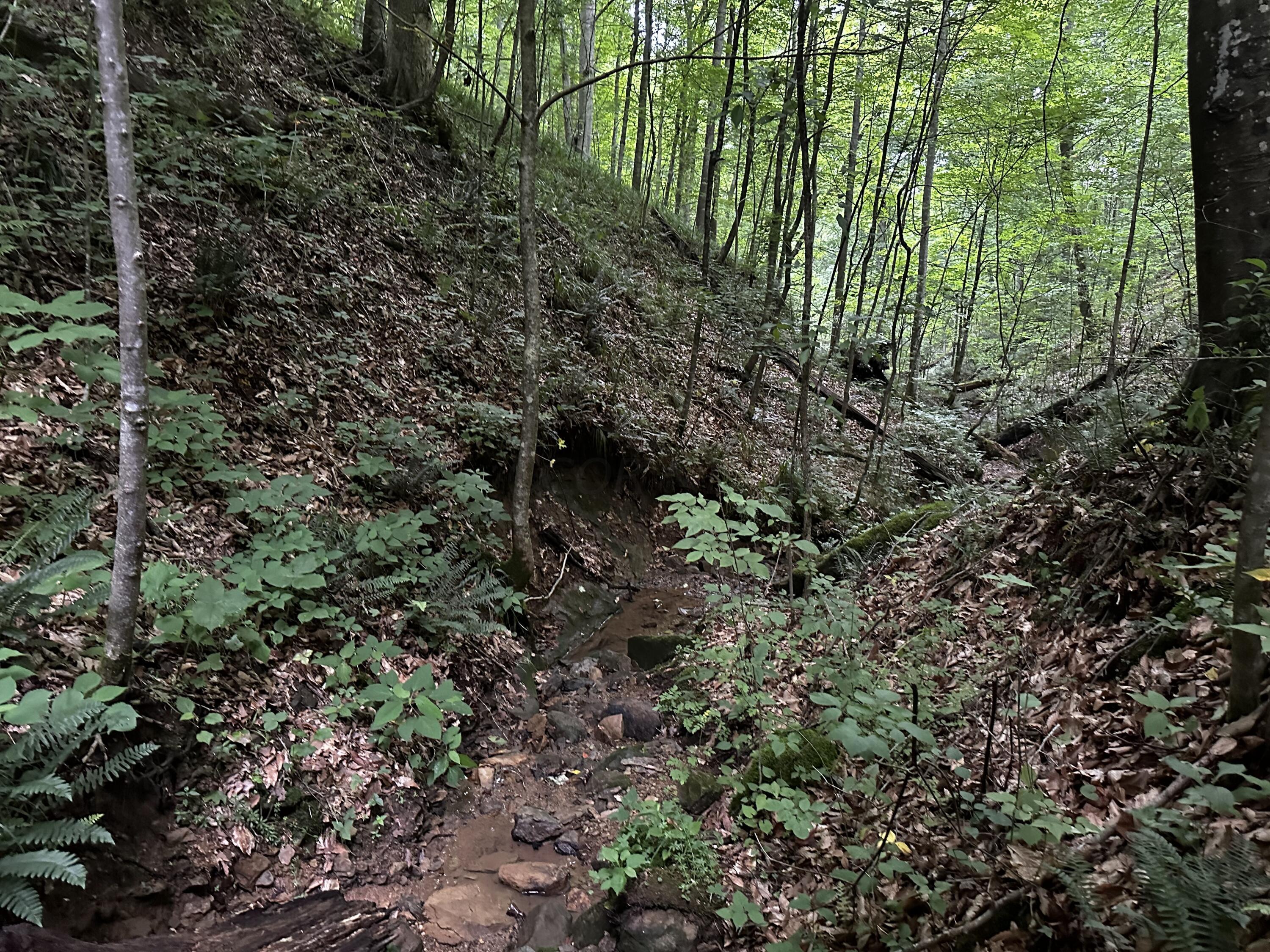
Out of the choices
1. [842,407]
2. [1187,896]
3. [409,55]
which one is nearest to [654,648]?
[1187,896]

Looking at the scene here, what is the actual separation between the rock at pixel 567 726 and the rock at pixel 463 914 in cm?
148

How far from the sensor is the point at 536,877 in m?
3.57

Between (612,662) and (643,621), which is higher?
(643,621)

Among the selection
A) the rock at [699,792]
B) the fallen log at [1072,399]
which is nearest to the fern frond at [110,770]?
the rock at [699,792]

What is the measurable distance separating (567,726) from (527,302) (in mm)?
4067

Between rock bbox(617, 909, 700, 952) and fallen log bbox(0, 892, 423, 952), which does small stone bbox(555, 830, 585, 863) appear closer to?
rock bbox(617, 909, 700, 952)

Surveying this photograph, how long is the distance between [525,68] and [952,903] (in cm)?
683

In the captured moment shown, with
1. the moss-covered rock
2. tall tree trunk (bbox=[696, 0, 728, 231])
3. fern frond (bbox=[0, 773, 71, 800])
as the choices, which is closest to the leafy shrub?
the moss-covered rock

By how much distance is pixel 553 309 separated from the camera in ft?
32.6

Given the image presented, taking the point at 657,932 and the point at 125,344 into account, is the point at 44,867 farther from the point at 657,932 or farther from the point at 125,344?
the point at 657,932

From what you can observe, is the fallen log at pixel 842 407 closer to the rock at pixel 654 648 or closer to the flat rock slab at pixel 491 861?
the rock at pixel 654 648

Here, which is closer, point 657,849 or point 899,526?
point 657,849

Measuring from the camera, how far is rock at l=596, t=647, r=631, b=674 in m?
5.99

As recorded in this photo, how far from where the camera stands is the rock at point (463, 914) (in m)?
3.21
